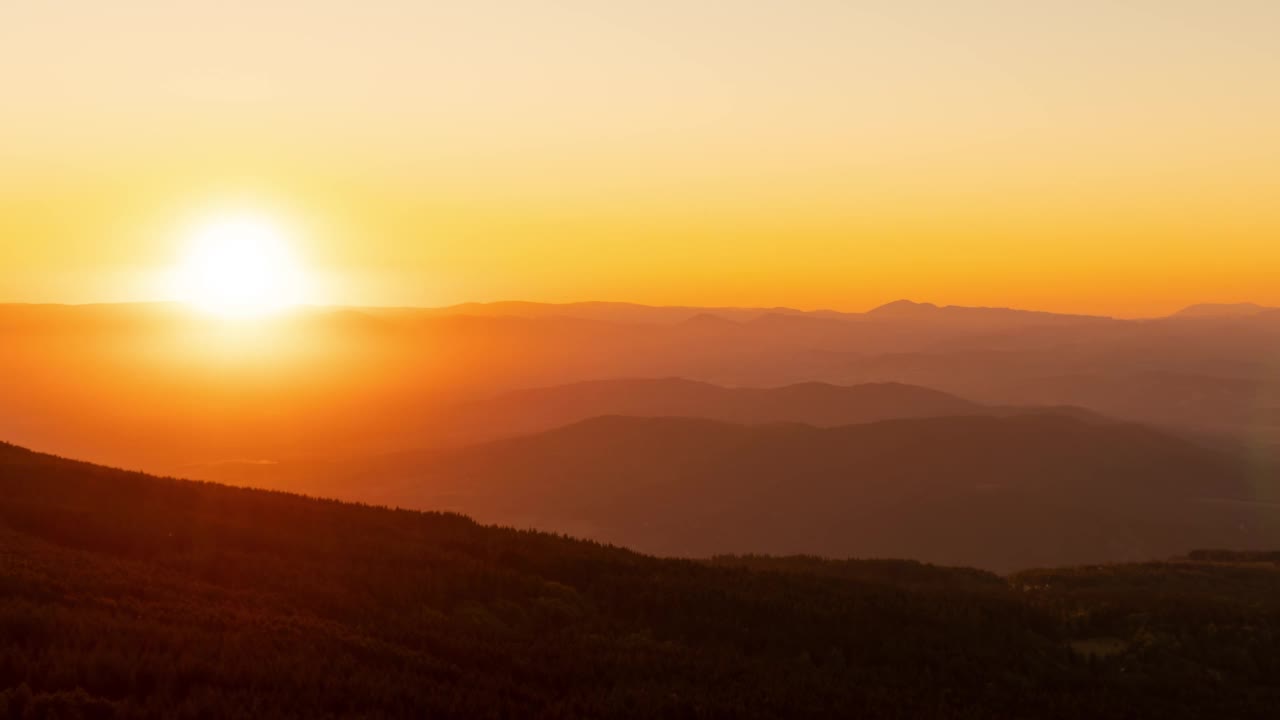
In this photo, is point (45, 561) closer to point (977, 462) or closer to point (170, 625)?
point (170, 625)

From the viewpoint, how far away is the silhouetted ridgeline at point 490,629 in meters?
9.88

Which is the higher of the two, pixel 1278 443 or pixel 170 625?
pixel 1278 443

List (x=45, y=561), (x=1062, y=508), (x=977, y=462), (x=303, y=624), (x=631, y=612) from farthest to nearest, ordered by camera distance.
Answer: (x=977, y=462) → (x=1062, y=508) → (x=631, y=612) → (x=45, y=561) → (x=303, y=624)

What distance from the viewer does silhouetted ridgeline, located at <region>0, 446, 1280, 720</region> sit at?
9883 millimetres

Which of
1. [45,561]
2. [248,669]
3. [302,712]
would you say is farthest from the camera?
[45,561]

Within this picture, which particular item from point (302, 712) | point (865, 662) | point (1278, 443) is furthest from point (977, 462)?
point (302, 712)

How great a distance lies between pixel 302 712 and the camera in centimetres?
916

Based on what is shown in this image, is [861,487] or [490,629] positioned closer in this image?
[490,629]

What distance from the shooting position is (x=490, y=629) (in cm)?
1427

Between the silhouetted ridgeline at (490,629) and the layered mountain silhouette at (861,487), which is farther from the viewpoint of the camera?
the layered mountain silhouette at (861,487)

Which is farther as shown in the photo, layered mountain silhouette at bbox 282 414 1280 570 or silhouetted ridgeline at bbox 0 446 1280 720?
layered mountain silhouette at bbox 282 414 1280 570

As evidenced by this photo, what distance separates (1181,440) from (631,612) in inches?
6714

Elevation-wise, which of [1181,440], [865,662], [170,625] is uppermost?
[1181,440]

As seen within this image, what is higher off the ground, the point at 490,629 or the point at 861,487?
the point at 861,487
